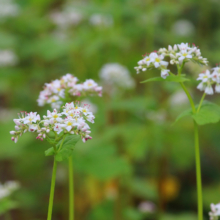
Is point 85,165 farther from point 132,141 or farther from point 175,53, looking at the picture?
point 175,53

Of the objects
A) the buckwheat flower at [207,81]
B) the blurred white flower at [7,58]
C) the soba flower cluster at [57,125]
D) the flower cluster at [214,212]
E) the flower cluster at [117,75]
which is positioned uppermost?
the blurred white flower at [7,58]

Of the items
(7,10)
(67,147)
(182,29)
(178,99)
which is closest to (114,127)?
(178,99)

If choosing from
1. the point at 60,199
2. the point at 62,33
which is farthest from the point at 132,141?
Result: the point at 62,33

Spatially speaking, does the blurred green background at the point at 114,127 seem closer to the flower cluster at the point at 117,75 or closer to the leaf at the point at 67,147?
the flower cluster at the point at 117,75

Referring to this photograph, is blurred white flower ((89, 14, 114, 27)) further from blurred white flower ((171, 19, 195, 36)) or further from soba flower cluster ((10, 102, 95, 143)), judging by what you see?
soba flower cluster ((10, 102, 95, 143))

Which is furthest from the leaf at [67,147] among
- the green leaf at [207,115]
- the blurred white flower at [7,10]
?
the blurred white flower at [7,10]

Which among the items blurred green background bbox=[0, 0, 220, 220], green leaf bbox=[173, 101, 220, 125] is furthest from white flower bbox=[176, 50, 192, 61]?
blurred green background bbox=[0, 0, 220, 220]

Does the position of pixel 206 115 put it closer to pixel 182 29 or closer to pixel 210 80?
pixel 210 80
